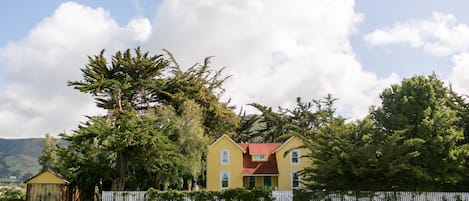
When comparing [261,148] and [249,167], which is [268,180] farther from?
[261,148]

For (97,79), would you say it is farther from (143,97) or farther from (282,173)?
(282,173)

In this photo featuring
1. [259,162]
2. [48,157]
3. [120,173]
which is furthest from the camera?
[48,157]

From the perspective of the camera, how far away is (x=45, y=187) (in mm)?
26984

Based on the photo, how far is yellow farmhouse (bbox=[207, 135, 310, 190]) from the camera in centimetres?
3475

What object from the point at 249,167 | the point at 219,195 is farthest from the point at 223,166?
the point at 219,195

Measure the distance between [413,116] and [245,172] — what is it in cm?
1418

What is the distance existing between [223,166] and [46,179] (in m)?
13.2

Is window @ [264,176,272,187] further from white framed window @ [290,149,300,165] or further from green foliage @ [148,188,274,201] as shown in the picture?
green foliage @ [148,188,274,201]

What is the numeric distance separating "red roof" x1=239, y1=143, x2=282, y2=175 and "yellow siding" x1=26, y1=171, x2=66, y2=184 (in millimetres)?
13706

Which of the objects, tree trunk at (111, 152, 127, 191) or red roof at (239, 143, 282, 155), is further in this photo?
red roof at (239, 143, 282, 155)

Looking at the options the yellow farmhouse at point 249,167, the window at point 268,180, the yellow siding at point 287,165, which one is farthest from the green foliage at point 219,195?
the window at point 268,180

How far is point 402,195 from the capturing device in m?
23.2

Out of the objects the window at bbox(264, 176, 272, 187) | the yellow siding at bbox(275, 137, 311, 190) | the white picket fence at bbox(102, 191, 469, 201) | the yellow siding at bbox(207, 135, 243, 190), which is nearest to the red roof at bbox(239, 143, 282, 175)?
the yellow siding at bbox(275, 137, 311, 190)

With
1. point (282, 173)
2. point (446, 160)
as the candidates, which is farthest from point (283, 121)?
point (446, 160)
